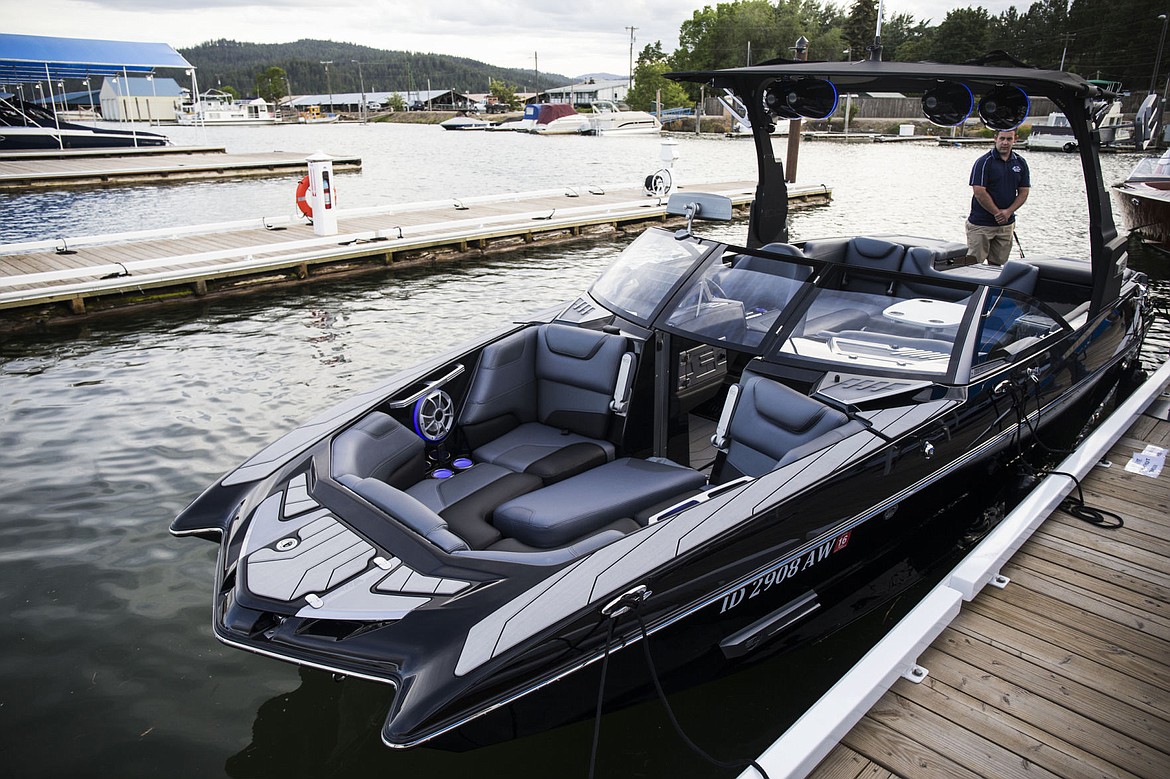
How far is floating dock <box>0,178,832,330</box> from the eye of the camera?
9.02 m

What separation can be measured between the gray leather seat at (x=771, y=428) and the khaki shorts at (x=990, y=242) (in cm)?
501

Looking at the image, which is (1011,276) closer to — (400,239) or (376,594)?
(376,594)

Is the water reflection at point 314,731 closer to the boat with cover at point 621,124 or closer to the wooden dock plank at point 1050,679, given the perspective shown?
the wooden dock plank at point 1050,679

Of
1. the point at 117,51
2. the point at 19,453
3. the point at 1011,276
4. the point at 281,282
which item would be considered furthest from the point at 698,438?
the point at 117,51

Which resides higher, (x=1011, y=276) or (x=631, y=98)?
(x=631, y=98)

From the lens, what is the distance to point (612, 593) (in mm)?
2527

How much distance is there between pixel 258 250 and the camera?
34.8ft

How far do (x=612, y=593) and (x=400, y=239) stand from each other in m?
10.4

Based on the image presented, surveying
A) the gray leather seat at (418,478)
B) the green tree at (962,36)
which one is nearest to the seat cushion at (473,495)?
the gray leather seat at (418,478)

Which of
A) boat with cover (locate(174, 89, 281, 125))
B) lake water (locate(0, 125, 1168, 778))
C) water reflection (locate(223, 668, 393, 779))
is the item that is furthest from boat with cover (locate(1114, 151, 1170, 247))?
boat with cover (locate(174, 89, 281, 125))

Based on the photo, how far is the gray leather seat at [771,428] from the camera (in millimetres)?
3322

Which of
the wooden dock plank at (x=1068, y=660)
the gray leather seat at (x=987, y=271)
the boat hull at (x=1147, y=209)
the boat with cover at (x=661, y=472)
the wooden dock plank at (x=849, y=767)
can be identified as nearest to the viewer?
the wooden dock plank at (x=849, y=767)

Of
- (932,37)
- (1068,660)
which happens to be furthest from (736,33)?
(1068,660)

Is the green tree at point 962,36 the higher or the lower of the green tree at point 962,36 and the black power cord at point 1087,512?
the higher
